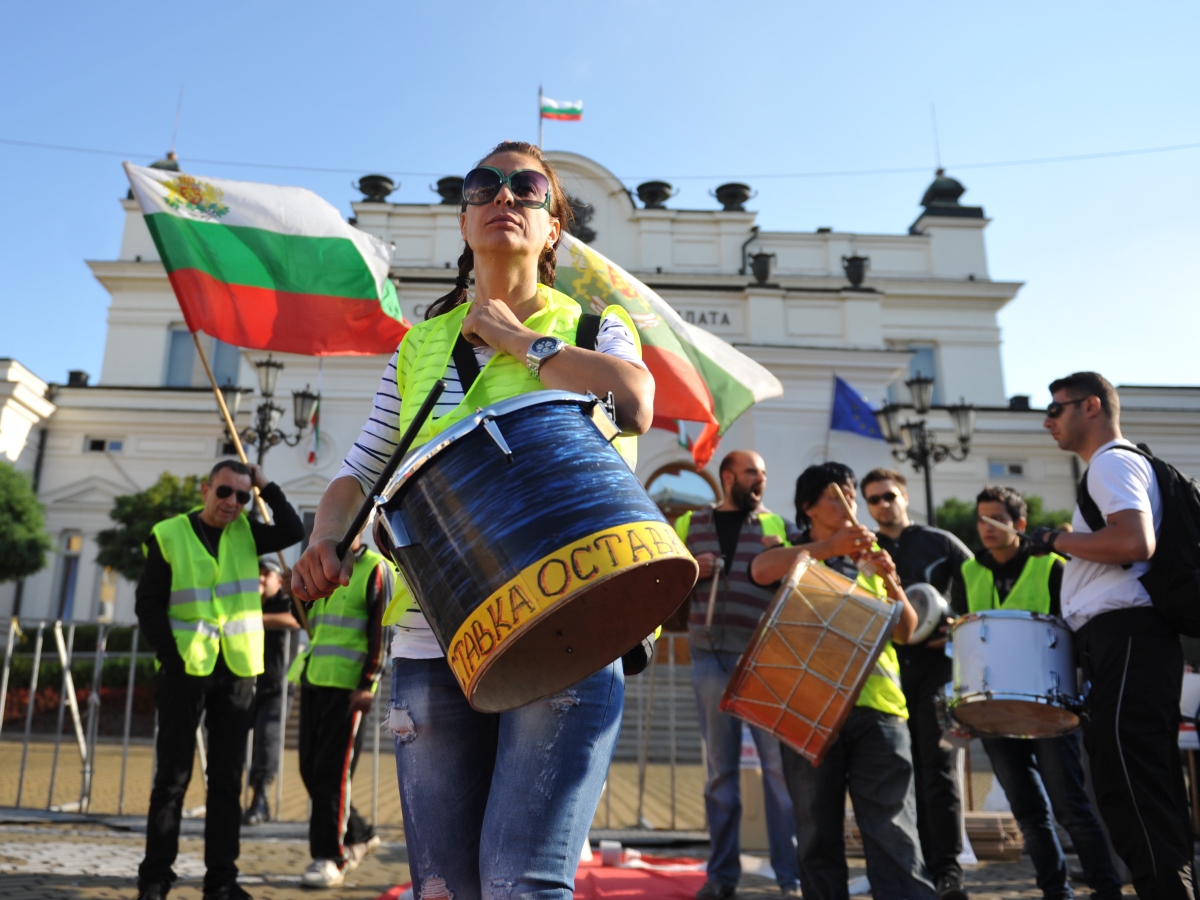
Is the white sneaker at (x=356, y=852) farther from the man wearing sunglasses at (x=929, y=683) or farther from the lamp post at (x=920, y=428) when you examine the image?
the lamp post at (x=920, y=428)

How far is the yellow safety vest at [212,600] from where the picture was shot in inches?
194

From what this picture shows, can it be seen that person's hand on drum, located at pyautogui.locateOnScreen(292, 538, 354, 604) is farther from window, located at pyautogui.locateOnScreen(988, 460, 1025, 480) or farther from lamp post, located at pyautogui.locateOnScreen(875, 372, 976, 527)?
window, located at pyautogui.locateOnScreen(988, 460, 1025, 480)

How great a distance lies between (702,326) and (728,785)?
2122 cm

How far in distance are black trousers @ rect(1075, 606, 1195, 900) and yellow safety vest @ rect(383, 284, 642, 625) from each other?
2517 millimetres

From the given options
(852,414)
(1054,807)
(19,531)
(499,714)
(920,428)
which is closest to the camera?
(499,714)

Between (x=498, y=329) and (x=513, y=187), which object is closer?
(x=498, y=329)

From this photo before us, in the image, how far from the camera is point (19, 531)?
993 inches

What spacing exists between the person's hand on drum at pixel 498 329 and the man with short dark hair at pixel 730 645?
3600 millimetres

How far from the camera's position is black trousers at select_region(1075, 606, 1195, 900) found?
3504 millimetres

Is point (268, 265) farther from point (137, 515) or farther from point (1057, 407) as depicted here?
point (137, 515)

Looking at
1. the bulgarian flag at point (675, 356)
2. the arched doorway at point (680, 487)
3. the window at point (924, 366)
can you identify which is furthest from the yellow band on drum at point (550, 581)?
the window at point (924, 366)

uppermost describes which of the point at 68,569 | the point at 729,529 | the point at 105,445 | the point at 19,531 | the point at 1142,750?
the point at 105,445

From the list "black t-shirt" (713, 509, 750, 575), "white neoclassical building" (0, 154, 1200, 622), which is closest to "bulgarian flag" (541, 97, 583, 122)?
"white neoclassical building" (0, 154, 1200, 622)

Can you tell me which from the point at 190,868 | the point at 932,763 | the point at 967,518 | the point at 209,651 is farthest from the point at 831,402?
the point at 209,651
